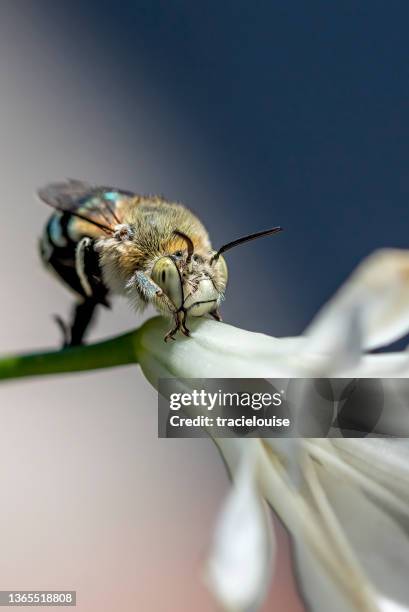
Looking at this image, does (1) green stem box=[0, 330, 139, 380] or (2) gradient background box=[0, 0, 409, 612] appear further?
(2) gradient background box=[0, 0, 409, 612]

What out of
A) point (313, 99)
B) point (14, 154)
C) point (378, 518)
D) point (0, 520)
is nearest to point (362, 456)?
point (378, 518)

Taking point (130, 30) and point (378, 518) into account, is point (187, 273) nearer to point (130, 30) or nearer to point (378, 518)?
point (378, 518)

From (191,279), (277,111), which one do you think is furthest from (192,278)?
(277,111)

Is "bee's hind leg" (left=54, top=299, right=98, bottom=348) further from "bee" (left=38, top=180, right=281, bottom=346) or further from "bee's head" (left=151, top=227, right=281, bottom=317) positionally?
"bee's head" (left=151, top=227, right=281, bottom=317)

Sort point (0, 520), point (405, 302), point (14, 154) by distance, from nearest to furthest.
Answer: point (405, 302), point (0, 520), point (14, 154)

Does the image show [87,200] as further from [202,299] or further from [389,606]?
[389,606]

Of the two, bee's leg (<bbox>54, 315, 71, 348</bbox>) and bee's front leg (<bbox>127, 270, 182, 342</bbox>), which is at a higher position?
bee's front leg (<bbox>127, 270, 182, 342</bbox>)

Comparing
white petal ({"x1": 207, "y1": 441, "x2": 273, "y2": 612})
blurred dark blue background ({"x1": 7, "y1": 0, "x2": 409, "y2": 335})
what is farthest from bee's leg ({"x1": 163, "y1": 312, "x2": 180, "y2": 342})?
blurred dark blue background ({"x1": 7, "y1": 0, "x2": 409, "y2": 335})
